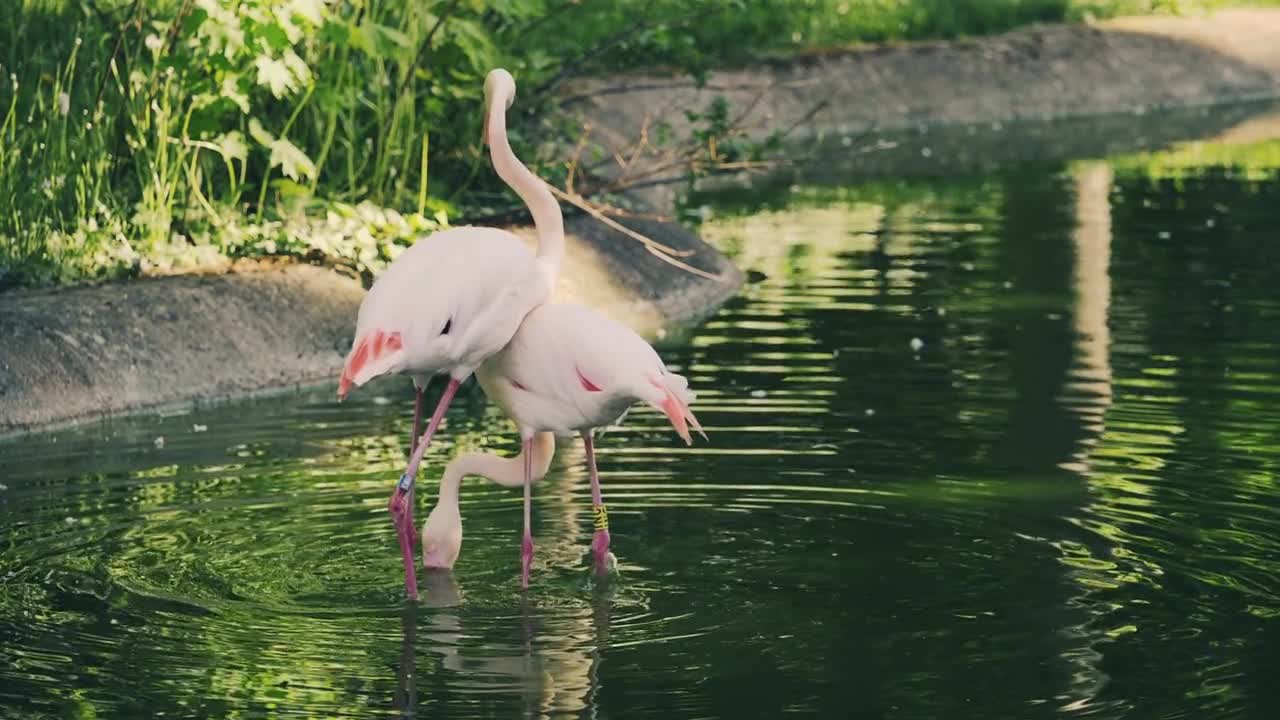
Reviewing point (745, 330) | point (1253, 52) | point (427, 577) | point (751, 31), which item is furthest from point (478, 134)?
point (1253, 52)

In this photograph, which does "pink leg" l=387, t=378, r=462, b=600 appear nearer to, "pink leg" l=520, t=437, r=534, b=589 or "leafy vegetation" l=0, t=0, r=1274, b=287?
"pink leg" l=520, t=437, r=534, b=589

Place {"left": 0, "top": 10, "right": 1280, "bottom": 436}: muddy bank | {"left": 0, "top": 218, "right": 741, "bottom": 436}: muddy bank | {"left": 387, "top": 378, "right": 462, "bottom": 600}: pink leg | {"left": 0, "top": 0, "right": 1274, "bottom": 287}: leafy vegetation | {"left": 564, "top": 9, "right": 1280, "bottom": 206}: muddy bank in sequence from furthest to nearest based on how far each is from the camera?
{"left": 564, "top": 9, "right": 1280, "bottom": 206}: muddy bank, {"left": 0, "top": 0, "right": 1274, "bottom": 287}: leafy vegetation, {"left": 0, "top": 10, "right": 1280, "bottom": 436}: muddy bank, {"left": 0, "top": 218, "right": 741, "bottom": 436}: muddy bank, {"left": 387, "top": 378, "right": 462, "bottom": 600}: pink leg

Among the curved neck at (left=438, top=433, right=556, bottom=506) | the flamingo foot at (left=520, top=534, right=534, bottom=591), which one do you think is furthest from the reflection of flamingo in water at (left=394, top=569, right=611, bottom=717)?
the curved neck at (left=438, top=433, right=556, bottom=506)

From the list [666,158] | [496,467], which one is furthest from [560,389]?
[666,158]

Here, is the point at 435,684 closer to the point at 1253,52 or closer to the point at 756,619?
the point at 756,619

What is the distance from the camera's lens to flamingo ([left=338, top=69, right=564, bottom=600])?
645 centimetres

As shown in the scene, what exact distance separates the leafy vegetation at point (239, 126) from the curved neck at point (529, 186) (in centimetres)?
336

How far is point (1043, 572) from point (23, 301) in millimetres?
5133

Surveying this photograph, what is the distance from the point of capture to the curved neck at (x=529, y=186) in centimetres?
712

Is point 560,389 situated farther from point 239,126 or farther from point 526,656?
point 239,126

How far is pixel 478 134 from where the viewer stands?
12.6 m

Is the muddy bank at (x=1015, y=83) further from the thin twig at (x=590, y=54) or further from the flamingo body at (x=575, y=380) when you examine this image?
the flamingo body at (x=575, y=380)

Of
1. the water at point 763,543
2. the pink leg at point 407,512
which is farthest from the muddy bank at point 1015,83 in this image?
the pink leg at point 407,512

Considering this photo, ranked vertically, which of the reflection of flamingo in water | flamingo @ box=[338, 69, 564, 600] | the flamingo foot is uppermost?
flamingo @ box=[338, 69, 564, 600]
